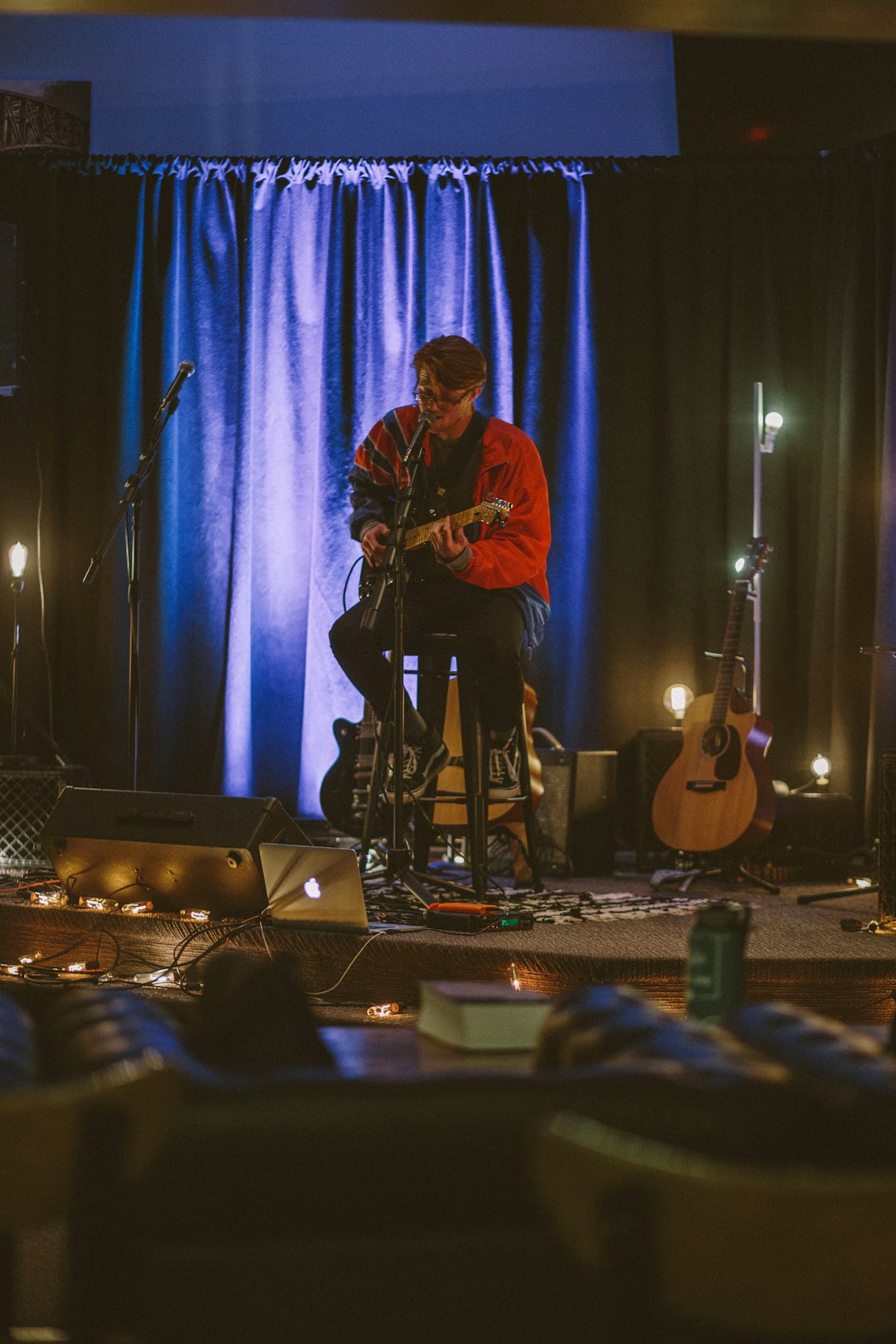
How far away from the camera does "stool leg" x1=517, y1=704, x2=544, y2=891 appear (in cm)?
358

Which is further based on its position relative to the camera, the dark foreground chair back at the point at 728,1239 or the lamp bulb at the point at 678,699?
the lamp bulb at the point at 678,699

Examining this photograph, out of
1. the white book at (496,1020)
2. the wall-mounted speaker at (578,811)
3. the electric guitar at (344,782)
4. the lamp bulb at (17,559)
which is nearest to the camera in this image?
the white book at (496,1020)

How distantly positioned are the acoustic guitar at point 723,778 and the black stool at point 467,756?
22.9 inches

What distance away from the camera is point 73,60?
18.1 ft

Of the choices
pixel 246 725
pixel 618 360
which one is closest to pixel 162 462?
pixel 246 725

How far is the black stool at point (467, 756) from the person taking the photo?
3.31 meters

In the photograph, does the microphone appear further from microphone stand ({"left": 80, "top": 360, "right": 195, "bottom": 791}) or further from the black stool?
the black stool

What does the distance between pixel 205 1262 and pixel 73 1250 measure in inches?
3.6

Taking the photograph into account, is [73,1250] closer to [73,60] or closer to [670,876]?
[670,876]

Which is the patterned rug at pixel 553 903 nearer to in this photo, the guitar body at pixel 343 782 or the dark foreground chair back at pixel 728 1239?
the guitar body at pixel 343 782

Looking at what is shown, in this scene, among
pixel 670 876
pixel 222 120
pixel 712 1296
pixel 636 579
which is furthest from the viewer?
pixel 222 120

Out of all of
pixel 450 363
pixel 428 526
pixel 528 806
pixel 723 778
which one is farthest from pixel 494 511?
pixel 723 778

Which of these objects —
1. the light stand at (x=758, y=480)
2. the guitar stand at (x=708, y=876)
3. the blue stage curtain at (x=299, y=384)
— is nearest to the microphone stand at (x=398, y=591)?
the guitar stand at (x=708, y=876)

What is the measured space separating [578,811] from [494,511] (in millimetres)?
1465
